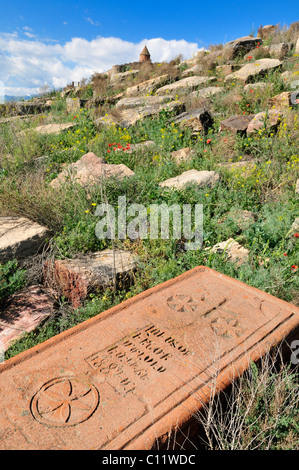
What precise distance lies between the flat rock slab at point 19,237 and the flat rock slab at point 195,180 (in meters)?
1.80

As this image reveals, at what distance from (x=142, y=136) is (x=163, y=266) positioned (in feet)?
15.4

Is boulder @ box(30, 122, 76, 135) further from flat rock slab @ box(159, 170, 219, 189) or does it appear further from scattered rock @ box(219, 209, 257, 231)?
scattered rock @ box(219, 209, 257, 231)

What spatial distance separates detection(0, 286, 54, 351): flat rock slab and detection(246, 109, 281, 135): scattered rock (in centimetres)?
463

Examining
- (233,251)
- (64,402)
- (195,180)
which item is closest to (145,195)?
(195,180)

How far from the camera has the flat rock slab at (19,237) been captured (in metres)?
3.42

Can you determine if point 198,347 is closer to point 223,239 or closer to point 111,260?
point 111,260

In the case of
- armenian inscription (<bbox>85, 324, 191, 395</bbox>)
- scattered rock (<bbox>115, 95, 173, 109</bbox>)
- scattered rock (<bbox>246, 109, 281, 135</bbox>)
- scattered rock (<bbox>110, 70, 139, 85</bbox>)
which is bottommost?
armenian inscription (<bbox>85, 324, 191, 395</bbox>)

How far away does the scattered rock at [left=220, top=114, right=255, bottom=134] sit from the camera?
6.37 m

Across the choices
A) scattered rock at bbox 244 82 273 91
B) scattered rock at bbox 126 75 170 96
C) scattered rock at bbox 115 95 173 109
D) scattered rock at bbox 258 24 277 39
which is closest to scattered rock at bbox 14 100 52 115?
scattered rock at bbox 115 95 173 109

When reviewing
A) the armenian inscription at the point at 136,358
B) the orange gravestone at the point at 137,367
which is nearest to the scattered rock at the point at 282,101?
the orange gravestone at the point at 137,367

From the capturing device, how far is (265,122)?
607 cm

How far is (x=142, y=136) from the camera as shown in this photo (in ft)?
24.6

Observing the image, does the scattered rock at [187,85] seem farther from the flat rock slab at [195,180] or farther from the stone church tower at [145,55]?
the stone church tower at [145,55]

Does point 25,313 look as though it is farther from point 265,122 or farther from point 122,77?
point 122,77
